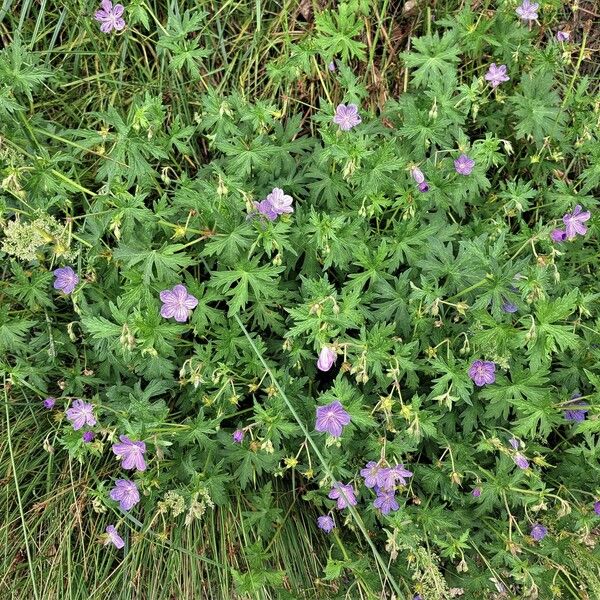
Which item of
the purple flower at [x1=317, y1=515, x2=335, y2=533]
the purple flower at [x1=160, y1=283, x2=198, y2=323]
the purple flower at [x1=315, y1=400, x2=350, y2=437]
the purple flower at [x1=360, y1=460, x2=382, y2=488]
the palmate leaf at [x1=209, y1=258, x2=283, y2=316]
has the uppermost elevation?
the palmate leaf at [x1=209, y1=258, x2=283, y2=316]

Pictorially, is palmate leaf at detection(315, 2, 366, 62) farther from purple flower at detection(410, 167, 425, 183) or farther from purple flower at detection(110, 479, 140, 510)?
purple flower at detection(110, 479, 140, 510)

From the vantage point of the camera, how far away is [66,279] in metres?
2.53

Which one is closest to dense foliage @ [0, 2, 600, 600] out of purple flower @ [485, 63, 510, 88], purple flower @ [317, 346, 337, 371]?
purple flower @ [317, 346, 337, 371]

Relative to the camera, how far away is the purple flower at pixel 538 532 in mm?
2545

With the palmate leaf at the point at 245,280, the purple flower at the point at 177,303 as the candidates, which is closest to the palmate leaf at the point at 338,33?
the palmate leaf at the point at 245,280

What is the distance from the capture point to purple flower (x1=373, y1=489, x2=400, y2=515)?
2396 millimetres

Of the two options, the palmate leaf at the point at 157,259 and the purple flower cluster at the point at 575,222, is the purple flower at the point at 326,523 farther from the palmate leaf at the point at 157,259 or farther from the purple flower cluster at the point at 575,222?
the purple flower cluster at the point at 575,222

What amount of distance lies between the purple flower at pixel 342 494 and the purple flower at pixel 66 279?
130 cm

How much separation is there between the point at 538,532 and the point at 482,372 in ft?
2.40

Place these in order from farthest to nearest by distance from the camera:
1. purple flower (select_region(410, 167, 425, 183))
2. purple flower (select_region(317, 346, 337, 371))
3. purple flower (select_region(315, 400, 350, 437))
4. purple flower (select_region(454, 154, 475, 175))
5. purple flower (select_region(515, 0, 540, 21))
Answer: purple flower (select_region(515, 0, 540, 21))
purple flower (select_region(454, 154, 475, 175))
purple flower (select_region(410, 167, 425, 183))
purple flower (select_region(315, 400, 350, 437))
purple flower (select_region(317, 346, 337, 371))

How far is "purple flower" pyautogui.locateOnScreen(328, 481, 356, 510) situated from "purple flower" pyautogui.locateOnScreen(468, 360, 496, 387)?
0.64 metres

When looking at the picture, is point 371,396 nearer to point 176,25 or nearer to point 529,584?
point 529,584

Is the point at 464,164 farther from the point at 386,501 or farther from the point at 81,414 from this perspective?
the point at 81,414

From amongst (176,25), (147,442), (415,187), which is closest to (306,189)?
(415,187)
